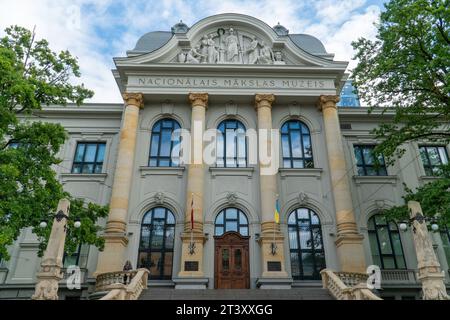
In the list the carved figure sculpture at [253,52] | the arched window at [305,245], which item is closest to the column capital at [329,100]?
the carved figure sculpture at [253,52]

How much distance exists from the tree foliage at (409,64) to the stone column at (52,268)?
12.8 metres

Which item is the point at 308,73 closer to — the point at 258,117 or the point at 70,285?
the point at 258,117

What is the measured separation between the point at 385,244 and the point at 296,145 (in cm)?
744

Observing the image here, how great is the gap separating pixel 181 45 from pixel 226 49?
2901 millimetres

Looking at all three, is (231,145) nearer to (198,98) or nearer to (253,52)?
(198,98)

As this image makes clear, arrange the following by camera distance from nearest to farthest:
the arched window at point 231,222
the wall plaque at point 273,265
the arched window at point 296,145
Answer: the wall plaque at point 273,265 < the arched window at point 231,222 < the arched window at point 296,145

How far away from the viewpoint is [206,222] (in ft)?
60.1

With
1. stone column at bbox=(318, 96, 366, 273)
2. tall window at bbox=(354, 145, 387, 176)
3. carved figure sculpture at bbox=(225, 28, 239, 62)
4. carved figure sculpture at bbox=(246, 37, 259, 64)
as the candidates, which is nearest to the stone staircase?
stone column at bbox=(318, 96, 366, 273)

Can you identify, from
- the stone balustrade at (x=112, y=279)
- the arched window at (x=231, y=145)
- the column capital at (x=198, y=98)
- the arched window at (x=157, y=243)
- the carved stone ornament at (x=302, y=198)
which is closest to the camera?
the stone balustrade at (x=112, y=279)

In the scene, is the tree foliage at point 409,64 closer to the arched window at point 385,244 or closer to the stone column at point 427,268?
the stone column at point 427,268

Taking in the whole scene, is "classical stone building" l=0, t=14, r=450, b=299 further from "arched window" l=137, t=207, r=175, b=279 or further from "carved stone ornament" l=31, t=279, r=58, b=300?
"carved stone ornament" l=31, t=279, r=58, b=300

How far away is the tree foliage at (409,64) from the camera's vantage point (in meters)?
12.8

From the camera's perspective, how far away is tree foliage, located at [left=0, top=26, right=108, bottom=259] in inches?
427
